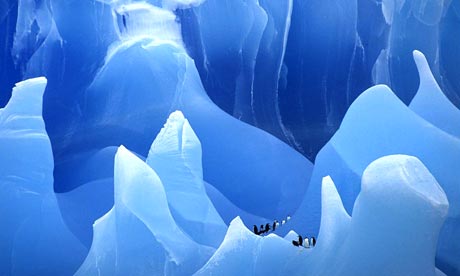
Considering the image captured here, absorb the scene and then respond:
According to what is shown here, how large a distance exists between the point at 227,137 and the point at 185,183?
0.83 m

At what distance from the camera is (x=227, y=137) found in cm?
540

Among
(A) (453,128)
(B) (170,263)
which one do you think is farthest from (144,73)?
(A) (453,128)

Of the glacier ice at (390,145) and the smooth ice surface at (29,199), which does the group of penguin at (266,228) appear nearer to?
the glacier ice at (390,145)

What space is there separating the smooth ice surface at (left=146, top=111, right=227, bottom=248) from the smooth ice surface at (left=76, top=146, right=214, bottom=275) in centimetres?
28

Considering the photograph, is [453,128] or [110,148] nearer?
[453,128]

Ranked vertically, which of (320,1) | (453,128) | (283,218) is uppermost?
(320,1)

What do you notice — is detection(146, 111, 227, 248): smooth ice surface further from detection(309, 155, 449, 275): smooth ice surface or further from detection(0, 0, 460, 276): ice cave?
detection(309, 155, 449, 275): smooth ice surface

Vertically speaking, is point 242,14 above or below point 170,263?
above

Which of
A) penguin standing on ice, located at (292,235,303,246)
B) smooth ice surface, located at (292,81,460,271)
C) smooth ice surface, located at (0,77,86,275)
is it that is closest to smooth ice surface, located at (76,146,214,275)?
smooth ice surface, located at (0,77,86,275)

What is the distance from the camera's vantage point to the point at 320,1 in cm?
578

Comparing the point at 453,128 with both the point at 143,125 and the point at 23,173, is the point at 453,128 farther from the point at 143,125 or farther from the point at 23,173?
the point at 23,173

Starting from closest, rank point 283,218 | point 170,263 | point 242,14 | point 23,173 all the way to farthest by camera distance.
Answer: point 170,263 → point 23,173 → point 283,218 → point 242,14

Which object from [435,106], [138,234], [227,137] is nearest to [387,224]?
[138,234]

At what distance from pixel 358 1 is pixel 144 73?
1.71 meters
